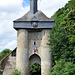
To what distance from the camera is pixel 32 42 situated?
23.5 m

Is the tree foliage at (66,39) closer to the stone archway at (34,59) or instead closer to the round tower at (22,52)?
the stone archway at (34,59)

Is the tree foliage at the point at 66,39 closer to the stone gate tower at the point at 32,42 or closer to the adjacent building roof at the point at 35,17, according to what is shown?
the stone gate tower at the point at 32,42

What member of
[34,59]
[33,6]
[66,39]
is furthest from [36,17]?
[66,39]

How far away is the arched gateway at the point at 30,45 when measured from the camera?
22.4 metres

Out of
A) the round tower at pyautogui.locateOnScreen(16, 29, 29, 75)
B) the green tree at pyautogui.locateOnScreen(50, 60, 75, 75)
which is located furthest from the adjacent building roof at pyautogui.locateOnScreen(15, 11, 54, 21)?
the green tree at pyautogui.locateOnScreen(50, 60, 75, 75)

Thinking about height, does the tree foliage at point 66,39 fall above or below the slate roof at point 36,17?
below

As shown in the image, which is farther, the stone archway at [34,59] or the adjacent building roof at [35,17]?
the stone archway at [34,59]

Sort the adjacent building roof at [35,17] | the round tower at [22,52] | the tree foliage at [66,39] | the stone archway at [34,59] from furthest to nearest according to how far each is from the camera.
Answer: the stone archway at [34,59], the adjacent building roof at [35,17], the round tower at [22,52], the tree foliage at [66,39]

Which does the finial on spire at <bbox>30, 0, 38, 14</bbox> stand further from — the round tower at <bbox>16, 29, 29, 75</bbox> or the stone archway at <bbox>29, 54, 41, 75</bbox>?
the stone archway at <bbox>29, 54, 41, 75</bbox>

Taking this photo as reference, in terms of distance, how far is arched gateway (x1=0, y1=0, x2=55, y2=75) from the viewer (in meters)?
22.4

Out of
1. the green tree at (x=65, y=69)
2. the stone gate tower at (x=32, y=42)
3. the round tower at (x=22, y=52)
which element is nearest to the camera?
the green tree at (x=65, y=69)

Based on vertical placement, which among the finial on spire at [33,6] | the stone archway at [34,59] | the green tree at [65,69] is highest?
the finial on spire at [33,6]

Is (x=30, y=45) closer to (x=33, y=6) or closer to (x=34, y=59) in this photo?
(x=34, y=59)

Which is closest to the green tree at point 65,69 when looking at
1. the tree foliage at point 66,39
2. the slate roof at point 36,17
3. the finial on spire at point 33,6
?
the tree foliage at point 66,39
